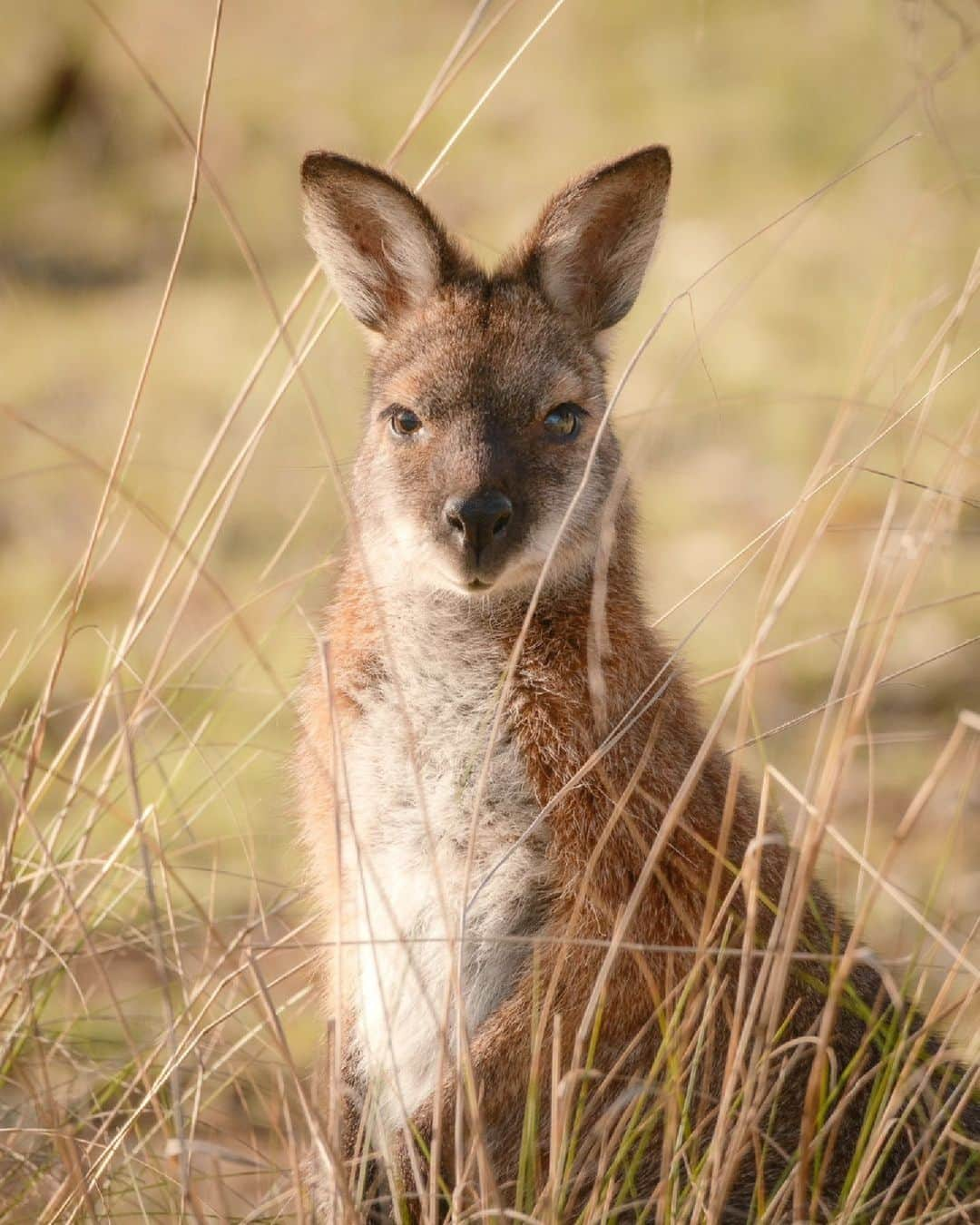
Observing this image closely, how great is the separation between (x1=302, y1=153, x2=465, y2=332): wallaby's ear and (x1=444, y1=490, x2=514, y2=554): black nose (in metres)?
0.77

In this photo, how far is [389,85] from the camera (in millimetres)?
11312

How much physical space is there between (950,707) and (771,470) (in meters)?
2.01

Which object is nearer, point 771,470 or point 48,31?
point 771,470

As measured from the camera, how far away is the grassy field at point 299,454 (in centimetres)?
274

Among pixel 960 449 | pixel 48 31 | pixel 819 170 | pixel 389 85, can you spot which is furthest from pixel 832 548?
pixel 48 31

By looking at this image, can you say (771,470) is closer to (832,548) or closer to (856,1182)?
Result: (832,548)

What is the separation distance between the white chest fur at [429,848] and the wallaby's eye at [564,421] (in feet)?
1.78

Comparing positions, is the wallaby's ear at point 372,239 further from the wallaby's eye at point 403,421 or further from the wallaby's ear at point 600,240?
the wallaby's eye at point 403,421

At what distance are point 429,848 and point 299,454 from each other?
19.2 ft

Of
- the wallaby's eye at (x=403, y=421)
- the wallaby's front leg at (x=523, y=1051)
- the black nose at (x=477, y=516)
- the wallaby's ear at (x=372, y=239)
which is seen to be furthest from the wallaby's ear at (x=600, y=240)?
the wallaby's front leg at (x=523, y=1051)

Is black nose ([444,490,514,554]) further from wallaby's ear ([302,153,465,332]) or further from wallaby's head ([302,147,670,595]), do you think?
wallaby's ear ([302,153,465,332])

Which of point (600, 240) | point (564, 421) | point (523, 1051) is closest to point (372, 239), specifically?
point (600, 240)

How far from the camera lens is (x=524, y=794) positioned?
3057mm

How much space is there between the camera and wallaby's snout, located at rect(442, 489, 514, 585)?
303 centimetres
